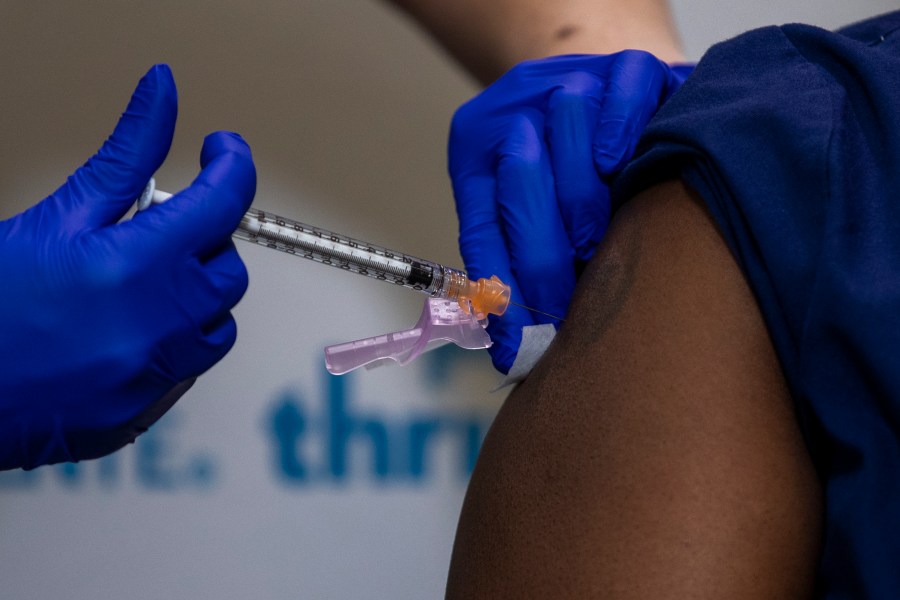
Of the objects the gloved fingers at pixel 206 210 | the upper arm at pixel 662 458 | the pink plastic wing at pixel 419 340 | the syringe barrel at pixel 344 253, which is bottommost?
the upper arm at pixel 662 458

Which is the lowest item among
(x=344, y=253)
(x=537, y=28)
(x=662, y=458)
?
(x=662, y=458)

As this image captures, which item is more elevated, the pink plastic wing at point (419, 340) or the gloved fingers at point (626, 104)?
the gloved fingers at point (626, 104)

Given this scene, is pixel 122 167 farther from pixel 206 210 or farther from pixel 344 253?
pixel 344 253

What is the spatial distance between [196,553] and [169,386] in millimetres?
1010

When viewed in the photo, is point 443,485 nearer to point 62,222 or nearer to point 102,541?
point 102,541

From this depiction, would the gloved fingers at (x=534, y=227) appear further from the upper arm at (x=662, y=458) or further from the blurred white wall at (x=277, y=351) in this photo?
the blurred white wall at (x=277, y=351)

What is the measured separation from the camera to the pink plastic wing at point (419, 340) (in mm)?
743

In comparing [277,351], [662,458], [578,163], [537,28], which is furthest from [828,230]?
[277,351]

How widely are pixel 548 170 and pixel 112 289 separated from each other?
0.47 m

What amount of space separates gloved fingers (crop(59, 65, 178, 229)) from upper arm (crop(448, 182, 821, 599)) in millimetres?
447

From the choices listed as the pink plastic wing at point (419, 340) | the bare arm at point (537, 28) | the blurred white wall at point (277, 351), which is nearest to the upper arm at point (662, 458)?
the pink plastic wing at point (419, 340)

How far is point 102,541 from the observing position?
63.0 inches

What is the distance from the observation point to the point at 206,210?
0.73 meters

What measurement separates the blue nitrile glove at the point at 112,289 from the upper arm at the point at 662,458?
0.35 meters
